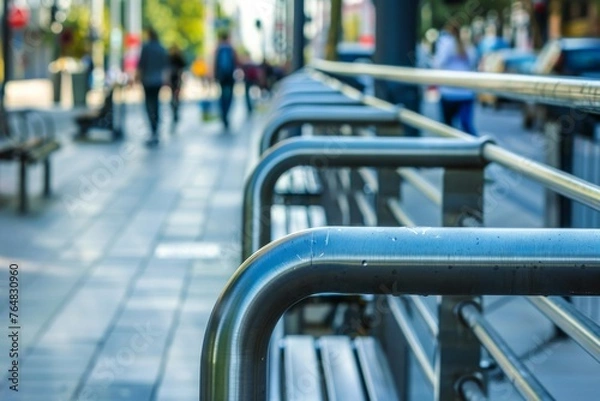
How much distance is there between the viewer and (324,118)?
4801mm

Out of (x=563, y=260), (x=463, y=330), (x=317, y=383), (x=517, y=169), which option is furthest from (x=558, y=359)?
(x=563, y=260)

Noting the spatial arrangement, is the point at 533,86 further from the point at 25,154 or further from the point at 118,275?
the point at 25,154

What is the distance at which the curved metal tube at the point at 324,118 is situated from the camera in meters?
4.65

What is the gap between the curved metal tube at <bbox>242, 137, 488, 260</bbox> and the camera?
322cm

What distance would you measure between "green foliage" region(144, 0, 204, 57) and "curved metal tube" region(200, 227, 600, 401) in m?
93.4

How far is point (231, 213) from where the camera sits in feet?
39.5

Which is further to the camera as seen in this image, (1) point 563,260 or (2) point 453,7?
(2) point 453,7

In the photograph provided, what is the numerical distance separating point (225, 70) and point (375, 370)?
2180 centimetres

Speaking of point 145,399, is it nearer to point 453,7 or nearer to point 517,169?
point 517,169

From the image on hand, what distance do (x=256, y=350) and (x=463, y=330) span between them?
1.83 m

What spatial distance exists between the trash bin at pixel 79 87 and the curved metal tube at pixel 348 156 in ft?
91.9

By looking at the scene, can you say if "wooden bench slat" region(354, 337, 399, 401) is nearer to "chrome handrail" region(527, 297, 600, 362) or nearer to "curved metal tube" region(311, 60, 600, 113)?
"curved metal tube" region(311, 60, 600, 113)

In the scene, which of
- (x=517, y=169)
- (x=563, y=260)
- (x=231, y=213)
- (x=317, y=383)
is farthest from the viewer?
(x=231, y=213)

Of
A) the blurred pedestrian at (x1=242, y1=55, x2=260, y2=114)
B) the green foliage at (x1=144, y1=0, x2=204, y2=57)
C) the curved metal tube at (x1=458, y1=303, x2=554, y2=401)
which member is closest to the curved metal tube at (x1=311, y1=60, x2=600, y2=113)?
the curved metal tube at (x1=458, y1=303, x2=554, y2=401)
